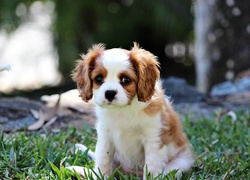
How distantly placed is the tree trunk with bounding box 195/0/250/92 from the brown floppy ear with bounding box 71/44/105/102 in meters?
5.31

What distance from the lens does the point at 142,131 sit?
3.98m

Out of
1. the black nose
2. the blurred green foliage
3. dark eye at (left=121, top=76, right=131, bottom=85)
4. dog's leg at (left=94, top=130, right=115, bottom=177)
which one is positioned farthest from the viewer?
the blurred green foliage

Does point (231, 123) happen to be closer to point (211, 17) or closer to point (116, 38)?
point (211, 17)

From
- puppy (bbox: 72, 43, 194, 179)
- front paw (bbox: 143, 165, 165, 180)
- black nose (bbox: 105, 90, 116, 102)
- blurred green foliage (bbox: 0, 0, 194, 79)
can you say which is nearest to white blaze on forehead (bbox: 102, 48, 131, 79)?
puppy (bbox: 72, 43, 194, 179)

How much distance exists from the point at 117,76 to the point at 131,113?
1.22 ft

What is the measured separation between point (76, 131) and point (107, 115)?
158 centimetres

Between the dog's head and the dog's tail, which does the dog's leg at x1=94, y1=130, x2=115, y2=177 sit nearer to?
the dog's head

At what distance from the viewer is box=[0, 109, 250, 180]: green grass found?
416 cm

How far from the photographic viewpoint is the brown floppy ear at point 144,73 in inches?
149

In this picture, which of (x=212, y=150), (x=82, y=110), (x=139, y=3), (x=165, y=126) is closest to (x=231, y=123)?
(x=212, y=150)

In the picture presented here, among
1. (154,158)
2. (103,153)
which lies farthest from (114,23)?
(154,158)

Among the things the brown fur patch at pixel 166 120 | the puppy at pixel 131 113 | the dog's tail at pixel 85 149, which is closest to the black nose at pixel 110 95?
the puppy at pixel 131 113

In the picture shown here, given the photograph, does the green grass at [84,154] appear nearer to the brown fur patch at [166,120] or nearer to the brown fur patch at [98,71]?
the brown fur patch at [166,120]

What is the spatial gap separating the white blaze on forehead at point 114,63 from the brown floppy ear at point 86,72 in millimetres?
124
